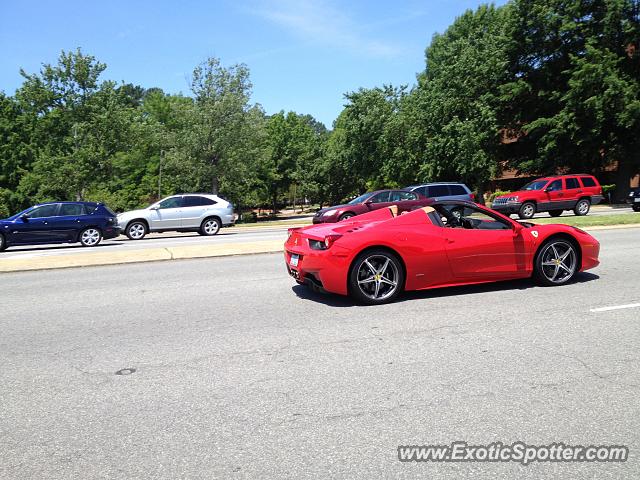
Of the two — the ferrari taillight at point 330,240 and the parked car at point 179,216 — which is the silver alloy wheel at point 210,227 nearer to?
the parked car at point 179,216

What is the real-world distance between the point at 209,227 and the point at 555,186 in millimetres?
16616

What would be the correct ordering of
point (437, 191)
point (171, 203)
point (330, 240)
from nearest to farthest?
1. point (330, 240)
2. point (171, 203)
3. point (437, 191)

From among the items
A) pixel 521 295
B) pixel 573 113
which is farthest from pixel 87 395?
pixel 573 113

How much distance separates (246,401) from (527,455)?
77.4 inches

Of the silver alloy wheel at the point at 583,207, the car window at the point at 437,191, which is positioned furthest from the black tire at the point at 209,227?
the silver alloy wheel at the point at 583,207

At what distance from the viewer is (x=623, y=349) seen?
16.0 feet

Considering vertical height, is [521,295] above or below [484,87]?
below

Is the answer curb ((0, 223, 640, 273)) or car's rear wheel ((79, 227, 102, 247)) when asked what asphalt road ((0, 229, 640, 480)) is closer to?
curb ((0, 223, 640, 273))

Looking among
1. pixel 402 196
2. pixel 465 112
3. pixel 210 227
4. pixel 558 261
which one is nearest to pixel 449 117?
pixel 465 112

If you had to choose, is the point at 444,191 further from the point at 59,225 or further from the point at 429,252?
the point at 429,252

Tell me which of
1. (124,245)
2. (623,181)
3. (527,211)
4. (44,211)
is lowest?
(527,211)

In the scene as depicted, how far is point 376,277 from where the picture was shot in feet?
22.9

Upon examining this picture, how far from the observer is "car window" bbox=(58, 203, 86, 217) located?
18062 millimetres

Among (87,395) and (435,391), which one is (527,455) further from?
(87,395)
